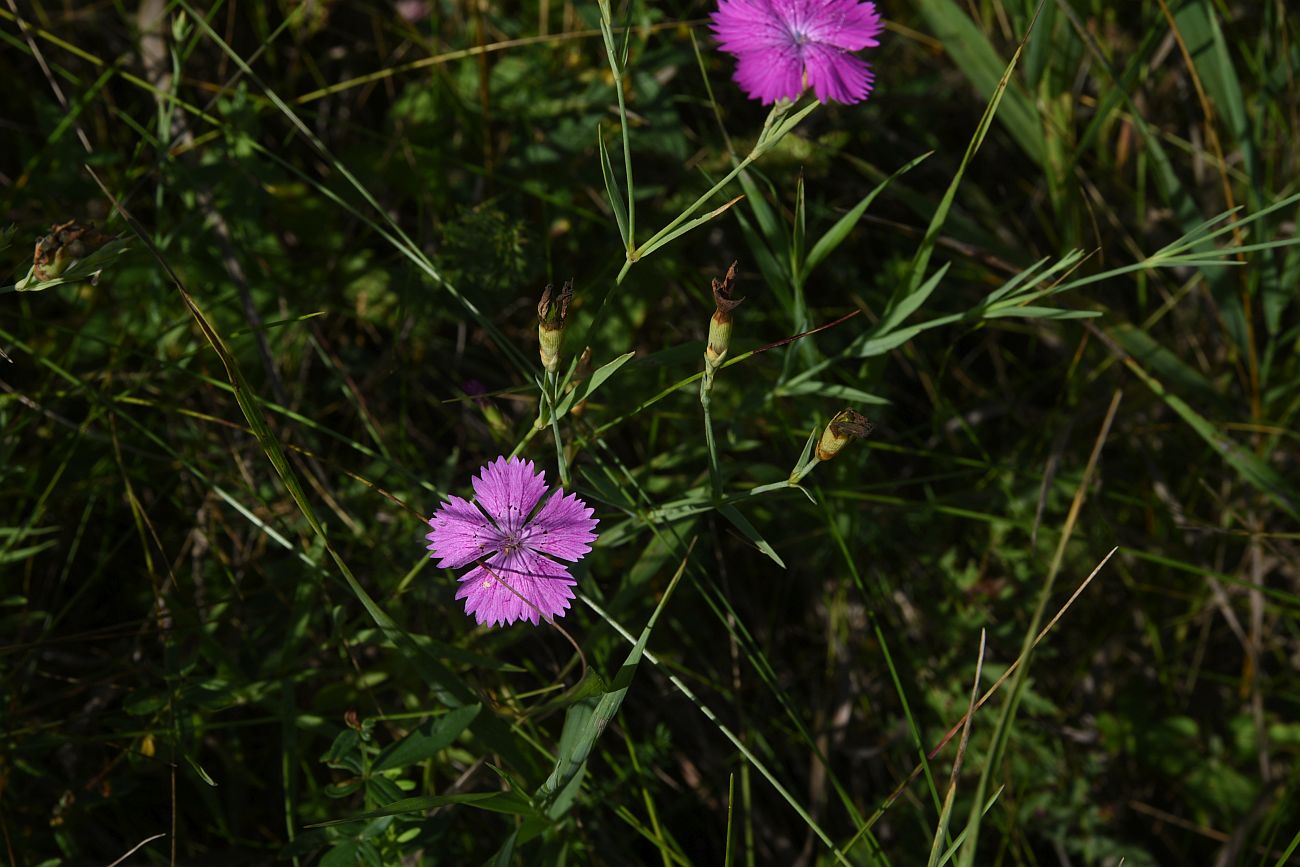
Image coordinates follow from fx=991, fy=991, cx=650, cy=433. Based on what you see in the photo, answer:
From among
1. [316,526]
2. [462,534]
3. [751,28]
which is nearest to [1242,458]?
[751,28]

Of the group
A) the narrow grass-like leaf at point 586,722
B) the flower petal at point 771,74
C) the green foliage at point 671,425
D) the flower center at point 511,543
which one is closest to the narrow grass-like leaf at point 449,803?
the narrow grass-like leaf at point 586,722

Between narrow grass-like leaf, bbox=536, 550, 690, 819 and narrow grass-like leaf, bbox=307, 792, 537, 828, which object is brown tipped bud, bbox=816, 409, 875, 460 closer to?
narrow grass-like leaf, bbox=536, 550, 690, 819

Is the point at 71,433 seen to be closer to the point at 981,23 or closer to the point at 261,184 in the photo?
the point at 261,184

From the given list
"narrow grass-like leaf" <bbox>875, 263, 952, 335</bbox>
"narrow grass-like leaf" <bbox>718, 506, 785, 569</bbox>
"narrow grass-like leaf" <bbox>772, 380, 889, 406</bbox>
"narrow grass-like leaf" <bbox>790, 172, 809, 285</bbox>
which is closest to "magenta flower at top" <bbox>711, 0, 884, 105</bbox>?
"narrow grass-like leaf" <bbox>790, 172, 809, 285</bbox>

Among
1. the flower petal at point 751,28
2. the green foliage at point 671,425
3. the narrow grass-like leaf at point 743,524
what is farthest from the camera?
the green foliage at point 671,425

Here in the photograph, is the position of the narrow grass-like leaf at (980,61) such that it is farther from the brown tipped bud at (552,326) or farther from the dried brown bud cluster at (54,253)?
the dried brown bud cluster at (54,253)

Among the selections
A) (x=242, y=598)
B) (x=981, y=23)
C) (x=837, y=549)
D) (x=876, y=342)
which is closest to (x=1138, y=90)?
(x=981, y=23)
